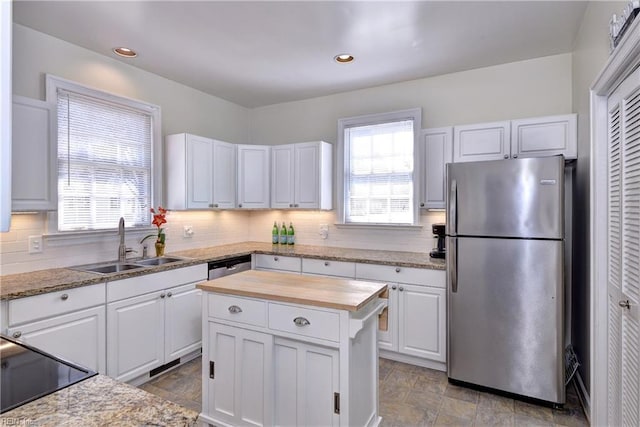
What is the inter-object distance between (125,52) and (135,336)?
2346mm

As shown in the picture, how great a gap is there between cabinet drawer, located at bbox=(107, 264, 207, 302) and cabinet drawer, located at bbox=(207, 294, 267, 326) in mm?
857

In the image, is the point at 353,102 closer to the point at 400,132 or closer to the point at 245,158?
the point at 400,132

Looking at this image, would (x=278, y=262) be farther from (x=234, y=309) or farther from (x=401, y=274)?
(x=234, y=309)

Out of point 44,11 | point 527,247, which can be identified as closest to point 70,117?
point 44,11

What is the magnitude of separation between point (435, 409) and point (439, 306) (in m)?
0.78

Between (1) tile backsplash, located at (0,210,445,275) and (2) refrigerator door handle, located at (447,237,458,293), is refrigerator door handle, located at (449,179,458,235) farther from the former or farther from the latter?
(1) tile backsplash, located at (0,210,445,275)

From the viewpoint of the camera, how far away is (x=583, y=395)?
243cm

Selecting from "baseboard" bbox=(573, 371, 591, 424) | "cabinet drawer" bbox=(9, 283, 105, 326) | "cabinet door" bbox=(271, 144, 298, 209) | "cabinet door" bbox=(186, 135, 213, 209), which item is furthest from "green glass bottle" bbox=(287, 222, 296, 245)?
"baseboard" bbox=(573, 371, 591, 424)

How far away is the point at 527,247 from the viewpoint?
2438 millimetres

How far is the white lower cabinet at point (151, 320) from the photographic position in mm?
2512

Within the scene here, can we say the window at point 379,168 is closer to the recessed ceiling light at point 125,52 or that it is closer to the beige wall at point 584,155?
the beige wall at point 584,155

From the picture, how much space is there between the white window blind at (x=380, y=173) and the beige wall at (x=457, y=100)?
0.24 metres

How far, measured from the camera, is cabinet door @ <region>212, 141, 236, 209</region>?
12.6 feet

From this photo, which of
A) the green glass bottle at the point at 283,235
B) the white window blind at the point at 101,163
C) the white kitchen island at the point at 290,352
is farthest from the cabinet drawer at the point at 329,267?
the white window blind at the point at 101,163
